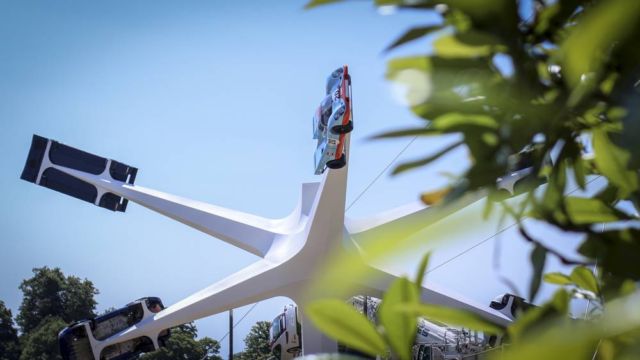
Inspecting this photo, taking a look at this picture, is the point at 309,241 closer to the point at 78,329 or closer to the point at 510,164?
the point at 78,329

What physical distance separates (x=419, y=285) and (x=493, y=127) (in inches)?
6.1

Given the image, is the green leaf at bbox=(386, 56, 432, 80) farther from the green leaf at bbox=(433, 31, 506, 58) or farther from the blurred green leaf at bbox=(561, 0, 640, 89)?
the blurred green leaf at bbox=(561, 0, 640, 89)

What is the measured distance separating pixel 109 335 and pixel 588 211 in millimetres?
20719

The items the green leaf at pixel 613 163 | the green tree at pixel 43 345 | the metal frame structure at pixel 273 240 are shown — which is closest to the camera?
the green leaf at pixel 613 163

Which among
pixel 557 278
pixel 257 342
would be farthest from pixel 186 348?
pixel 557 278

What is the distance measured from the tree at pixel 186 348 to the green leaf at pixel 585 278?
34.6 m

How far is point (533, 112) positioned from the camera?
500mm

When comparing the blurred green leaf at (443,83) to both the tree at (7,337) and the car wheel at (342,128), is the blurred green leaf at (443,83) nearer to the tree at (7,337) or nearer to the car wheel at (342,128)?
the car wheel at (342,128)

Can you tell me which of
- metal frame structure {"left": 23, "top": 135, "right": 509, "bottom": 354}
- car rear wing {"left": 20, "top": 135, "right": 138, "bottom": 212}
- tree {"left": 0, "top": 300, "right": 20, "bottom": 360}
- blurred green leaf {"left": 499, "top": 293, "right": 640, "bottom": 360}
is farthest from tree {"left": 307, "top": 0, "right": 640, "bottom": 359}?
tree {"left": 0, "top": 300, "right": 20, "bottom": 360}

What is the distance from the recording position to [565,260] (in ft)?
1.97

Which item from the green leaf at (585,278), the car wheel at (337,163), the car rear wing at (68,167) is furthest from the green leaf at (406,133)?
the car rear wing at (68,167)

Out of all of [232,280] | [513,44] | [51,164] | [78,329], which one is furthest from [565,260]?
[51,164]

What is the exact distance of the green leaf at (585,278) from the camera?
1.95 ft

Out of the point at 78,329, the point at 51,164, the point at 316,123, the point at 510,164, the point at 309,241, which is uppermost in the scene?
the point at 51,164
